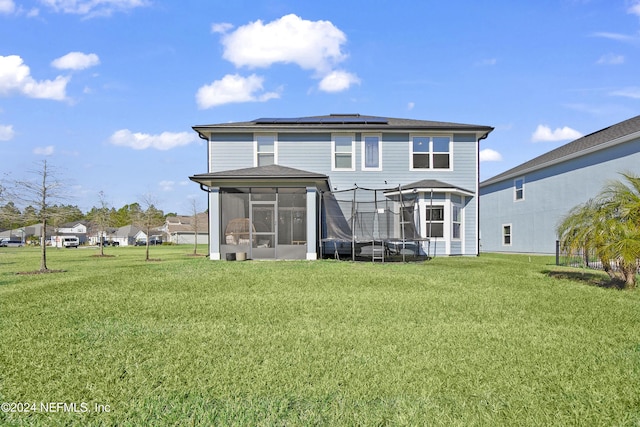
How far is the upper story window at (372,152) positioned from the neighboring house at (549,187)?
336 inches

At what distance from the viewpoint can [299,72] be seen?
15336mm

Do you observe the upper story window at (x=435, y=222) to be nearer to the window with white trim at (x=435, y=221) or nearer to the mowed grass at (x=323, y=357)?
the window with white trim at (x=435, y=221)

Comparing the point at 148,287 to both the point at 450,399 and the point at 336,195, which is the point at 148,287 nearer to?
the point at 450,399

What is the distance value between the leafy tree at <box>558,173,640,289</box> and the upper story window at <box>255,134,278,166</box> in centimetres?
1211

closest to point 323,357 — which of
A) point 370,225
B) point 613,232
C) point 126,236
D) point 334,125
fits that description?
point 613,232

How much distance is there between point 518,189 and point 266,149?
51.9ft

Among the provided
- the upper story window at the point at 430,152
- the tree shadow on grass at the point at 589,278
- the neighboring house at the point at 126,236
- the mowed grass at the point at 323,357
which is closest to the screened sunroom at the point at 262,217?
the upper story window at the point at 430,152

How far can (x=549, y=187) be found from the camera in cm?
2097

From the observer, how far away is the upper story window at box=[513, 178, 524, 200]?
2338cm

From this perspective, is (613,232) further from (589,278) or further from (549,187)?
(549,187)

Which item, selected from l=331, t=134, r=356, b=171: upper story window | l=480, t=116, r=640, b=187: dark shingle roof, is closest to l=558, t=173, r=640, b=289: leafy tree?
l=480, t=116, r=640, b=187: dark shingle roof

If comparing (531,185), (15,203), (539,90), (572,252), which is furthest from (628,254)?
(15,203)

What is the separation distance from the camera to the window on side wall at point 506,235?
24.4 m

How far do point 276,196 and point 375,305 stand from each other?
860cm
